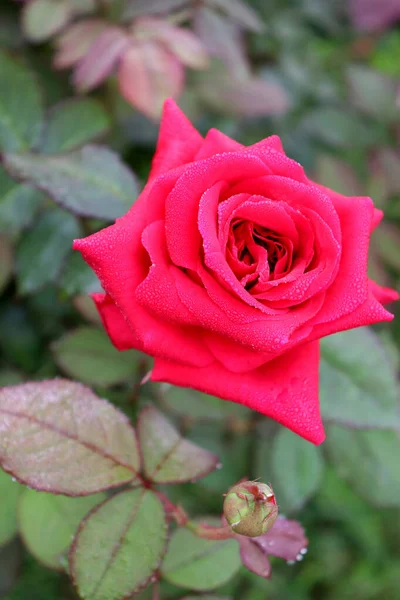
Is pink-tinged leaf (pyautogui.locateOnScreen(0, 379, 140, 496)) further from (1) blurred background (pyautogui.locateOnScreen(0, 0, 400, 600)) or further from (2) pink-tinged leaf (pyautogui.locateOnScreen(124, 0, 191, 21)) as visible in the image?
(2) pink-tinged leaf (pyautogui.locateOnScreen(124, 0, 191, 21))

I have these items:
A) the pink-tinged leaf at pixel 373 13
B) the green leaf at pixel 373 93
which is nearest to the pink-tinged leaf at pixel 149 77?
the green leaf at pixel 373 93

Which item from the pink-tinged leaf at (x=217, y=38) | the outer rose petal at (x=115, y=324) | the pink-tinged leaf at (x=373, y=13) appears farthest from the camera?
the pink-tinged leaf at (x=373, y=13)

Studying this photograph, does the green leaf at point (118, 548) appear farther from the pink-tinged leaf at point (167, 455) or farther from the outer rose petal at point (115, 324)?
the outer rose petal at point (115, 324)

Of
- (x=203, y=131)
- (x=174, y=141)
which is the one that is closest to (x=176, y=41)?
(x=203, y=131)

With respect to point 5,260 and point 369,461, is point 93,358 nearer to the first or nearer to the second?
point 5,260

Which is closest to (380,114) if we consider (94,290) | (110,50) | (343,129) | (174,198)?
(343,129)

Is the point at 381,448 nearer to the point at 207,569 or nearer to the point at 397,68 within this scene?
the point at 207,569

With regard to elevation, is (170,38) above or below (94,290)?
above
